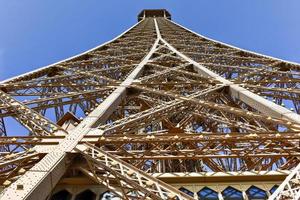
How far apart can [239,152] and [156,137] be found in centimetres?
148

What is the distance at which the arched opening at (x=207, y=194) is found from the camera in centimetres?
668

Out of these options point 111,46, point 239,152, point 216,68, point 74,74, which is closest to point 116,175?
point 239,152

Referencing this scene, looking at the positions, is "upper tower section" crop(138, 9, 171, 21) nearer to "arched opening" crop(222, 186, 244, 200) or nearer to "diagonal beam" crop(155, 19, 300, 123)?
"diagonal beam" crop(155, 19, 300, 123)

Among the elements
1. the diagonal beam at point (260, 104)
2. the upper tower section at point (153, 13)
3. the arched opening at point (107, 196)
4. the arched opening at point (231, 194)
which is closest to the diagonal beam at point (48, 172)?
the arched opening at point (107, 196)

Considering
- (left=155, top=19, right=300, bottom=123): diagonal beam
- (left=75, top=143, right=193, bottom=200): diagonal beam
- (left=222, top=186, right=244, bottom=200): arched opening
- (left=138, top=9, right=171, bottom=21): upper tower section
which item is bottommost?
(left=222, top=186, right=244, bottom=200): arched opening

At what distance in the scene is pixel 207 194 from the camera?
6762mm

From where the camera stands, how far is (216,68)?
19.6 m

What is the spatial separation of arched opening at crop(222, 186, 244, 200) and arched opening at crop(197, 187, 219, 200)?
139mm

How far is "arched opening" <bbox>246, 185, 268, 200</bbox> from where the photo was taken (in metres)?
6.64

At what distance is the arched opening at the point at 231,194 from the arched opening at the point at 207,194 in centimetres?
14

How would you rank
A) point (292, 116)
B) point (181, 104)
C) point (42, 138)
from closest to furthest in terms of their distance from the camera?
1. point (42, 138)
2. point (292, 116)
3. point (181, 104)

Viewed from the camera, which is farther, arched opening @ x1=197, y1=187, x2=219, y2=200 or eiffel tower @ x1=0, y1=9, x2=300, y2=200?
arched opening @ x1=197, y1=187, x2=219, y2=200

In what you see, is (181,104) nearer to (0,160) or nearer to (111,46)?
(0,160)

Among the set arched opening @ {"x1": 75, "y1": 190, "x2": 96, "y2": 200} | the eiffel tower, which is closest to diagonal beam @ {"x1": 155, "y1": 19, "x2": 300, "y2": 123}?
the eiffel tower
